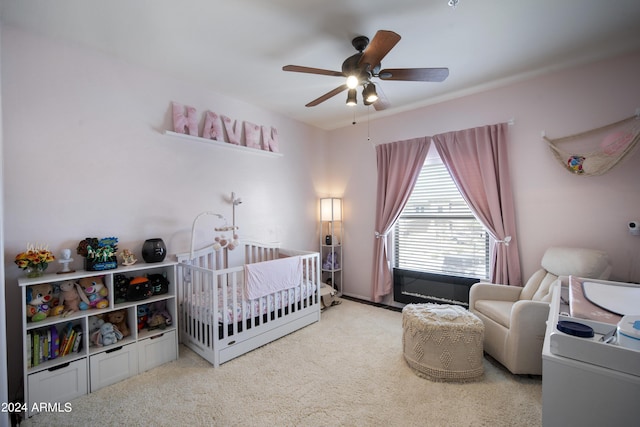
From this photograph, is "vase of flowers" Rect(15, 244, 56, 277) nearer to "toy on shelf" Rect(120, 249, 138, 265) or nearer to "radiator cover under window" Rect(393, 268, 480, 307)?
"toy on shelf" Rect(120, 249, 138, 265)

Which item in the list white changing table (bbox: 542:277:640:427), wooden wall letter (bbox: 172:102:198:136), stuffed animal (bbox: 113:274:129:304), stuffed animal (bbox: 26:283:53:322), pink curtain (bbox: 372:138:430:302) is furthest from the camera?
pink curtain (bbox: 372:138:430:302)

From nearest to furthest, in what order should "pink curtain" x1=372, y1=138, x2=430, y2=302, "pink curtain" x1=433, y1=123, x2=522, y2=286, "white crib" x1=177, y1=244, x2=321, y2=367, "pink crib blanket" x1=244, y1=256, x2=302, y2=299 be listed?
"white crib" x1=177, y1=244, x2=321, y2=367, "pink crib blanket" x1=244, y1=256, x2=302, y2=299, "pink curtain" x1=433, y1=123, x2=522, y2=286, "pink curtain" x1=372, y1=138, x2=430, y2=302

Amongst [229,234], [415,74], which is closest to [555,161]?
[415,74]

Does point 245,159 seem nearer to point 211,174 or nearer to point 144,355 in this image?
point 211,174

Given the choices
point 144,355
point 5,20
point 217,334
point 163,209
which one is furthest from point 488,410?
point 5,20

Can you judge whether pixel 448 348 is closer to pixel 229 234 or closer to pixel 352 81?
pixel 352 81

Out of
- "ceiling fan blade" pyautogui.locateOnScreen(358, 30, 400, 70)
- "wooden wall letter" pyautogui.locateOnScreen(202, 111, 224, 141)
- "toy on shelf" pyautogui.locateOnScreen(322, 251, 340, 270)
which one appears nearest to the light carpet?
"toy on shelf" pyautogui.locateOnScreen(322, 251, 340, 270)

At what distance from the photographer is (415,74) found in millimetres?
1956

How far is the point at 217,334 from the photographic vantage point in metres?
2.27

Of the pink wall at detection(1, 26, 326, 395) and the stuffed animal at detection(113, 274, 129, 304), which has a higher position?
the pink wall at detection(1, 26, 326, 395)

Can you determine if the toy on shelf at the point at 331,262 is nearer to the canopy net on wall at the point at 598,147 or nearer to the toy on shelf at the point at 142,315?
the toy on shelf at the point at 142,315

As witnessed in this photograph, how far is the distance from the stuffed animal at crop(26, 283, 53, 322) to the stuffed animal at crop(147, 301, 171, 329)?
68 cm

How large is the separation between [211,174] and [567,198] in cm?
361

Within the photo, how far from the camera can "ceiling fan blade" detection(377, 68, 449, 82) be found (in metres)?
1.88
